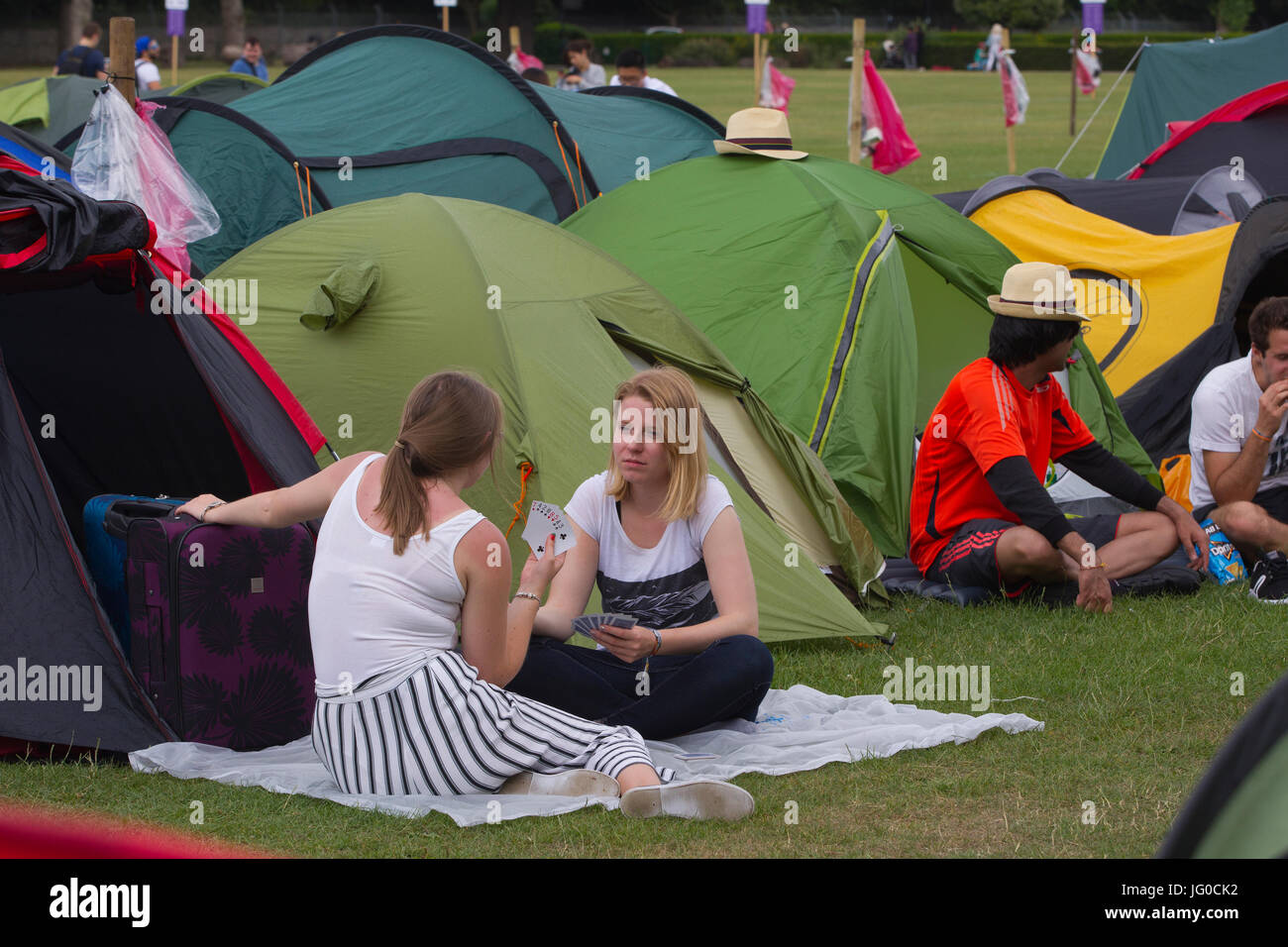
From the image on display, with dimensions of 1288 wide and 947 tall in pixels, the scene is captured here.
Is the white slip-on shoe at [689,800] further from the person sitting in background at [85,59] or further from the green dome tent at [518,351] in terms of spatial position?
the person sitting in background at [85,59]

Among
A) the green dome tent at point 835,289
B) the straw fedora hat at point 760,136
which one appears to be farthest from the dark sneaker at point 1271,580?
the straw fedora hat at point 760,136

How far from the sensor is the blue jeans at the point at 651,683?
159 inches

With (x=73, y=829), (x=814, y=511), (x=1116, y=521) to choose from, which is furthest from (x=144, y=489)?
(x=73, y=829)

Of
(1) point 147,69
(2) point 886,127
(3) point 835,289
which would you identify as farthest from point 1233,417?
(1) point 147,69

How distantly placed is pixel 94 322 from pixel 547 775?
2.30m

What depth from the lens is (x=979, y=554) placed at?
559cm

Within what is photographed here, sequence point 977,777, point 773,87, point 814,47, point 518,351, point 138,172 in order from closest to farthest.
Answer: point 977,777 < point 518,351 < point 138,172 < point 773,87 < point 814,47

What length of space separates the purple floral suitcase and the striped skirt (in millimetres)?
488

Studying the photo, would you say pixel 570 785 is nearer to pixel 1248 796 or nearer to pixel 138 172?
pixel 1248 796

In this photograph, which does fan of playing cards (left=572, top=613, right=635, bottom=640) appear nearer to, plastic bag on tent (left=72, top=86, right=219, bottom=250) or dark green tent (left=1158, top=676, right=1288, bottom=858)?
dark green tent (left=1158, top=676, right=1288, bottom=858)

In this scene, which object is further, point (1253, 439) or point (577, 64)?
point (577, 64)

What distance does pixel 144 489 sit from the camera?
5172 millimetres

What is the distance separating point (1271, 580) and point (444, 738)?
3395mm

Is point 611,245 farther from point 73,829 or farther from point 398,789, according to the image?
point 73,829
